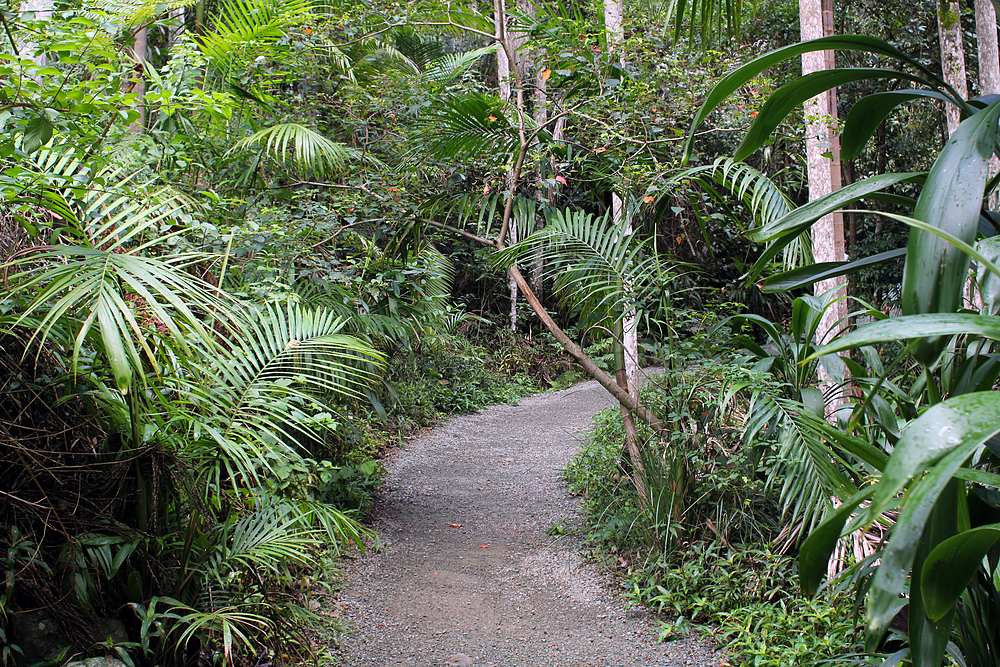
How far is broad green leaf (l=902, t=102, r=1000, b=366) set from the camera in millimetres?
815

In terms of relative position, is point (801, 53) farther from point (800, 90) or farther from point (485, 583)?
point (485, 583)

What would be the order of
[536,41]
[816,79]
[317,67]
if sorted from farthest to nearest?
[317,67] → [536,41] → [816,79]

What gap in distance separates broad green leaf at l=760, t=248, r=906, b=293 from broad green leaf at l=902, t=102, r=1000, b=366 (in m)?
0.28

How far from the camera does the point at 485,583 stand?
369 centimetres

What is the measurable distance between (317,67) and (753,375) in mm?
3671

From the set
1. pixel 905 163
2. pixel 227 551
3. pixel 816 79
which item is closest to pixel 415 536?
pixel 227 551

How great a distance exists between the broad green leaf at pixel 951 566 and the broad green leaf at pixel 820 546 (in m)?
0.13

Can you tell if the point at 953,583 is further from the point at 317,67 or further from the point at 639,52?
the point at 317,67

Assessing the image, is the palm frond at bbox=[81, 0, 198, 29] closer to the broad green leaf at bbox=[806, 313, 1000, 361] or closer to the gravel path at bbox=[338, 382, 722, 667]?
the gravel path at bbox=[338, 382, 722, 667]

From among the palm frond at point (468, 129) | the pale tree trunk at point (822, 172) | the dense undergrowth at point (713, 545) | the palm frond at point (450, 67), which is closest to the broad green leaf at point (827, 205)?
the dense undergrowth at point (713, 545)

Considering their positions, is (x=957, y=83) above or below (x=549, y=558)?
above

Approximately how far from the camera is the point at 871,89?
721 centimetres

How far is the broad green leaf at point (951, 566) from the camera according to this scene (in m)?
0.77

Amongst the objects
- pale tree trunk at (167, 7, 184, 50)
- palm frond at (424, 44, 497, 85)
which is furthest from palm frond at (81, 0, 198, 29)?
palm frond at (424, 44, 497, 85)
